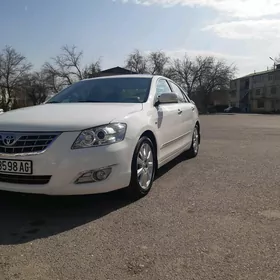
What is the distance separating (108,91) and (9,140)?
1833mm

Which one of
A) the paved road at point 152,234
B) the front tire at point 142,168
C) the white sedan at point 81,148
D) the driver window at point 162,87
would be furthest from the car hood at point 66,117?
the paved road at point 152,234

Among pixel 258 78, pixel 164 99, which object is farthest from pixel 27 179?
pixel 258 78

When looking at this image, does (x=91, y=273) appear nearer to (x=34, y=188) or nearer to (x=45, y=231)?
(x=45, y=231)

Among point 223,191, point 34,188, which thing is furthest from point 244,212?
point 34,188

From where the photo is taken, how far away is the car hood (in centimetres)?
344

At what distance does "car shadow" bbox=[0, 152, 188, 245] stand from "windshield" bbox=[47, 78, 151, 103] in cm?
134

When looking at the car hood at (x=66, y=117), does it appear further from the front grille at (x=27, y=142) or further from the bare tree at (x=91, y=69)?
the bare tree at (x=91, y=69)

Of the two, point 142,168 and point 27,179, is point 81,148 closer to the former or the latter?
point 27,179

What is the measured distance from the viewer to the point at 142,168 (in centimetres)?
407

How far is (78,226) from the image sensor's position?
3207 millimetres

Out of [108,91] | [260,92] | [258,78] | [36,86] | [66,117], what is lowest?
[66,117]

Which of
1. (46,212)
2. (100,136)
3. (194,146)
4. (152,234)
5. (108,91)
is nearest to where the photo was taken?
(152,234)

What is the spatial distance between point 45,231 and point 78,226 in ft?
1.00

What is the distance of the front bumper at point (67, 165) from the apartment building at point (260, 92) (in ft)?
249
